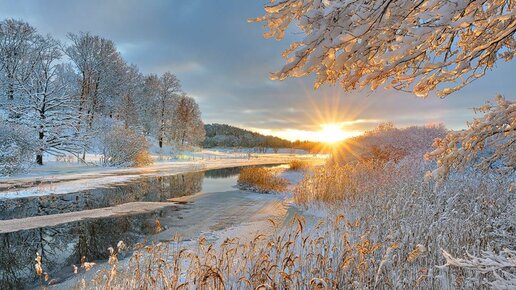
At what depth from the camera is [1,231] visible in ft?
27.7

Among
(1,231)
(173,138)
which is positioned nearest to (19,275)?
(1,231)

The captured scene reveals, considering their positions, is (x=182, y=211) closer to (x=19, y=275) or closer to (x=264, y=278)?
(x=19, y=275)

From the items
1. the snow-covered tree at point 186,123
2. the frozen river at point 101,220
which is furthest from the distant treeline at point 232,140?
the frozen river at point 101,220

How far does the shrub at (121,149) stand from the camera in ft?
87.4

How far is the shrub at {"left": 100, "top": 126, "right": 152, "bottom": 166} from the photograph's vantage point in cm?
2662

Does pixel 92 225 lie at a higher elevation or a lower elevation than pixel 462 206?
lower

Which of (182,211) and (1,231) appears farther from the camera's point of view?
(182,211)

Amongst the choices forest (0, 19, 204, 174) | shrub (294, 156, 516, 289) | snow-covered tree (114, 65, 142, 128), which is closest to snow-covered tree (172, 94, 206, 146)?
forest (0, 19, 204, 174)

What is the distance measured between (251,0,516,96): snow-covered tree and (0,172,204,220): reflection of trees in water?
1092 cm

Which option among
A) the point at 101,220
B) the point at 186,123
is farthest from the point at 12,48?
the point at 101,220

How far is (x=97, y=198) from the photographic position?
13.1 m

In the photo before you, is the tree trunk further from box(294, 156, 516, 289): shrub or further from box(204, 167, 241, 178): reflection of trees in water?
box(294, 156, 516, 289): shrub

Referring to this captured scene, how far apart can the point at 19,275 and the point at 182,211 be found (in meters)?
5.96

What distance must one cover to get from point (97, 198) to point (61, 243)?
563 centimetres
